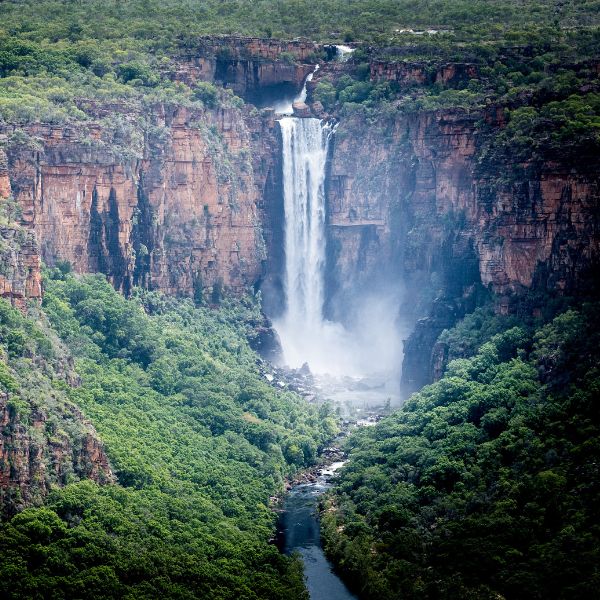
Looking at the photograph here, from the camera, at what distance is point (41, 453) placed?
10344 centimetres

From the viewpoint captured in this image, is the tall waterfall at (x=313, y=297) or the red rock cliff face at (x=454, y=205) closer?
the red rock cliff face at (x=454, y=205)

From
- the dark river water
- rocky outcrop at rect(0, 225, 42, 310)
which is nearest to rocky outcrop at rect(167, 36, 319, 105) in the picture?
rocky outcrop at rect(0, 225, 42, 310)

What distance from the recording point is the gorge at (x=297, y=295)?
104312 mm

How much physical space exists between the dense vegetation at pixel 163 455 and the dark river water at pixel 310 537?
1095 millimetres

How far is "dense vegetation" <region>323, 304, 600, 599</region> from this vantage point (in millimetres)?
101000

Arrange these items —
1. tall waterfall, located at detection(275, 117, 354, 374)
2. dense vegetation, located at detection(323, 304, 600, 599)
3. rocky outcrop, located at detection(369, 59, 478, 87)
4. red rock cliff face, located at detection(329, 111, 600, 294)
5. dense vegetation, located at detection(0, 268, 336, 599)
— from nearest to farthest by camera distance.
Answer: dense vegetation, located at detection(0, 268, 336, 599) < dense vegetation, located at detection(323, 304, 600, 599) < red rock cliff face, located at detection(329, 111, 600, 294) < rocky outcrop, located at detection(369, 59, 478, 87) < tall waterfall, located at detection(275, 117, 354, 374)

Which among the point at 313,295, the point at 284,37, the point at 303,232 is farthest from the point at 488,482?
the point at 284,37

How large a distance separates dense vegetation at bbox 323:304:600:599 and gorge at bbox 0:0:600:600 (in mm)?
168

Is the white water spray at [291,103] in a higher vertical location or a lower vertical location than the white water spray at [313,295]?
higher

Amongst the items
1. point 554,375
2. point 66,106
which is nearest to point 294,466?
point 554,375

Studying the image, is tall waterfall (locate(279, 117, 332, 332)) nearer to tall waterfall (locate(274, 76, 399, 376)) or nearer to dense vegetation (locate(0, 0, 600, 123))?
tall waterfall (locate(274, 76, 399, 376))

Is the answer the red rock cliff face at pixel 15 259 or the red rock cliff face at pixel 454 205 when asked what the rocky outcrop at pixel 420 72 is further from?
the red rock cliff face at pixel 15 259

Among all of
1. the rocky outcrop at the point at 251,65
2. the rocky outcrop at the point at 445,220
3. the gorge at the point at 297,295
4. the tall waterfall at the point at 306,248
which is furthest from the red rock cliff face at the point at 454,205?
the rocky outcrop at the point at 251,65

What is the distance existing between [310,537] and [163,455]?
8703mm
